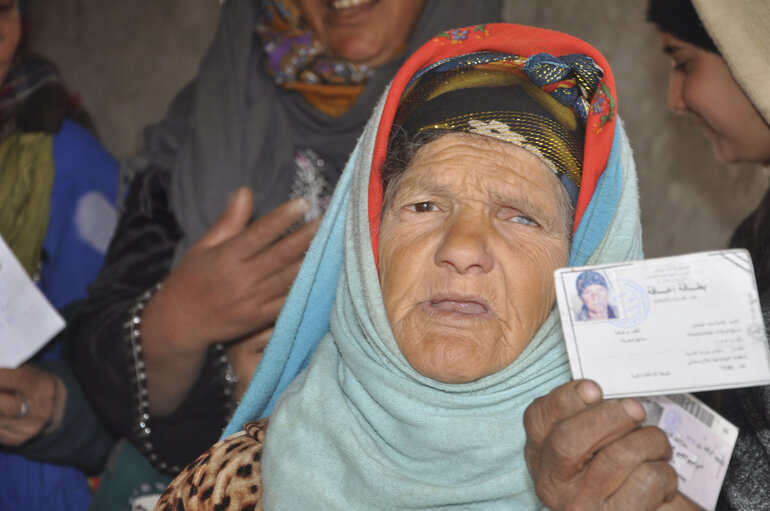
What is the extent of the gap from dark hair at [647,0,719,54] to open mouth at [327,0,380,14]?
868 mm

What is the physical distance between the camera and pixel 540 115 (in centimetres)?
158

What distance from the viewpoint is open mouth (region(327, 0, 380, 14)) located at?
2.52 m

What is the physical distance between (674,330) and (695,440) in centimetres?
18

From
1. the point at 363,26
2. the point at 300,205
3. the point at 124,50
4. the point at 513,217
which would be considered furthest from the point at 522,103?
the point at 124,50

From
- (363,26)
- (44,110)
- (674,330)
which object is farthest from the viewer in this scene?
(44,110)

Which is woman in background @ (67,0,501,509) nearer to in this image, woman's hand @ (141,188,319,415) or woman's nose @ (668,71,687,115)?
woman's hand @ (141,188,319,415)

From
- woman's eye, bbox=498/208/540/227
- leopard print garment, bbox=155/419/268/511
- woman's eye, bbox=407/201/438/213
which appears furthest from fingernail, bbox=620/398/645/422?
leopard print garment, bbox=155/419/268/511

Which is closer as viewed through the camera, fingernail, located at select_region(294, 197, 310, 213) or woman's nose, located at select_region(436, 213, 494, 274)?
woman's nose, located at select_region(436, 213, 494, 274)

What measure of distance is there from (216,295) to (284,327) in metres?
0.54

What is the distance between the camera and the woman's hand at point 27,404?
2281 millimetres

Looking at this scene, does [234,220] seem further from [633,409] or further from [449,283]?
[633,409]

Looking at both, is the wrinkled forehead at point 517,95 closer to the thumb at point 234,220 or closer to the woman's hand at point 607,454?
the woman's hand at point 607,454

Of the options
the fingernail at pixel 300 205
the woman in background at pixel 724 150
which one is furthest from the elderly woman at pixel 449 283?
the fingernail at pixel 300 205

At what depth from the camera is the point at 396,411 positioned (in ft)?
4.83
